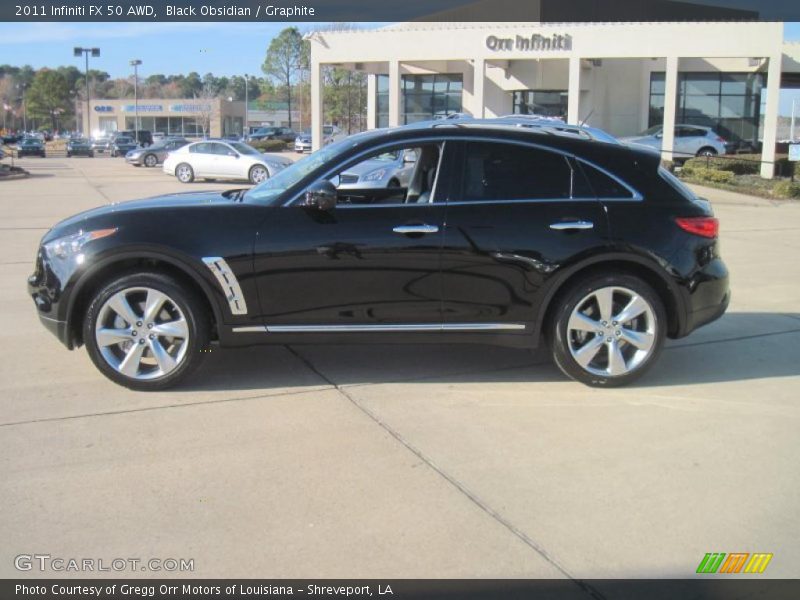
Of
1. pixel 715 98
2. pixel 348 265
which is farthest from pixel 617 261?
pixel 715 98

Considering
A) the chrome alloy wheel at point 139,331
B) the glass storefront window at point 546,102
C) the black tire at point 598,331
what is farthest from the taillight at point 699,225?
the glass storefront window at point 546,102

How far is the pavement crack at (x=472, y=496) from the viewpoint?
10.6ft

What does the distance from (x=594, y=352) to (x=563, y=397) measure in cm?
38

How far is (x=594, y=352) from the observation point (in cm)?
539

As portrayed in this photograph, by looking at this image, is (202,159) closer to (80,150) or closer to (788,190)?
(788,190)

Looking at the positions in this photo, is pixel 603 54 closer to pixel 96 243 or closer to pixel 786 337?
pixel 786 337

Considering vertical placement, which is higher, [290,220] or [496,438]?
[290,220]

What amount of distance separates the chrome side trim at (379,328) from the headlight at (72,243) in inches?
41.3

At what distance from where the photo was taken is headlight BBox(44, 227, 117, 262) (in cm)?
513

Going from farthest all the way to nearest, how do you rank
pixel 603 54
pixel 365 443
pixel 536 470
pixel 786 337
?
pixel 603 54
pixel 786 337
pixel 365 443
pixel 536 470

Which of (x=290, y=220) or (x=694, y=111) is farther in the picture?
(x=694, y=111)

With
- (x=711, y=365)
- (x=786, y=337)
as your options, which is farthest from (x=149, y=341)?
(x=786, y=337)

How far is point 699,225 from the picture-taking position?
18.0 ft

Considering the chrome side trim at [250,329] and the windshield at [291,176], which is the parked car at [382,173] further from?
the chrome side trim at [250,329]
